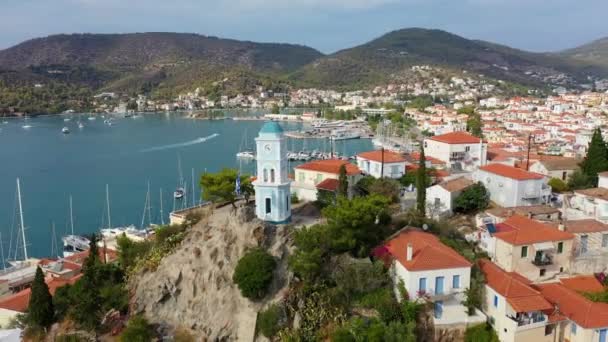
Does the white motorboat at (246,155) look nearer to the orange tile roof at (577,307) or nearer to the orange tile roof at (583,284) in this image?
the orange tile roof at (583,284)

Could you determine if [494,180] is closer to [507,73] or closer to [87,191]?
[87,191]

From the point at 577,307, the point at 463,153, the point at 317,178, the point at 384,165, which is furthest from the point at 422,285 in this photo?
the point at 463,153

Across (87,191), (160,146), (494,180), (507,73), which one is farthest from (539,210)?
(507,73)

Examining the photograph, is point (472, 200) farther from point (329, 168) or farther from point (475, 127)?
point (475, 127)

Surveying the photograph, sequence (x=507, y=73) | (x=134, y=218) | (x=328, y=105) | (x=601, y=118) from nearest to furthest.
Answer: (x=134, y=218) → (x=601, y=118) → (x=328, y=105) → (x=507, y=73)

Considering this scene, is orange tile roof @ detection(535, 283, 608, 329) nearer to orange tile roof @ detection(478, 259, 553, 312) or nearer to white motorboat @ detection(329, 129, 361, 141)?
orange tile roof @ detection(478, 259, 553, 312)

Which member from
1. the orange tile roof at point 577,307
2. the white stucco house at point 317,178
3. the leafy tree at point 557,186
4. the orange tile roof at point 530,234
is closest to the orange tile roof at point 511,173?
the leafy tree at point 557,186
